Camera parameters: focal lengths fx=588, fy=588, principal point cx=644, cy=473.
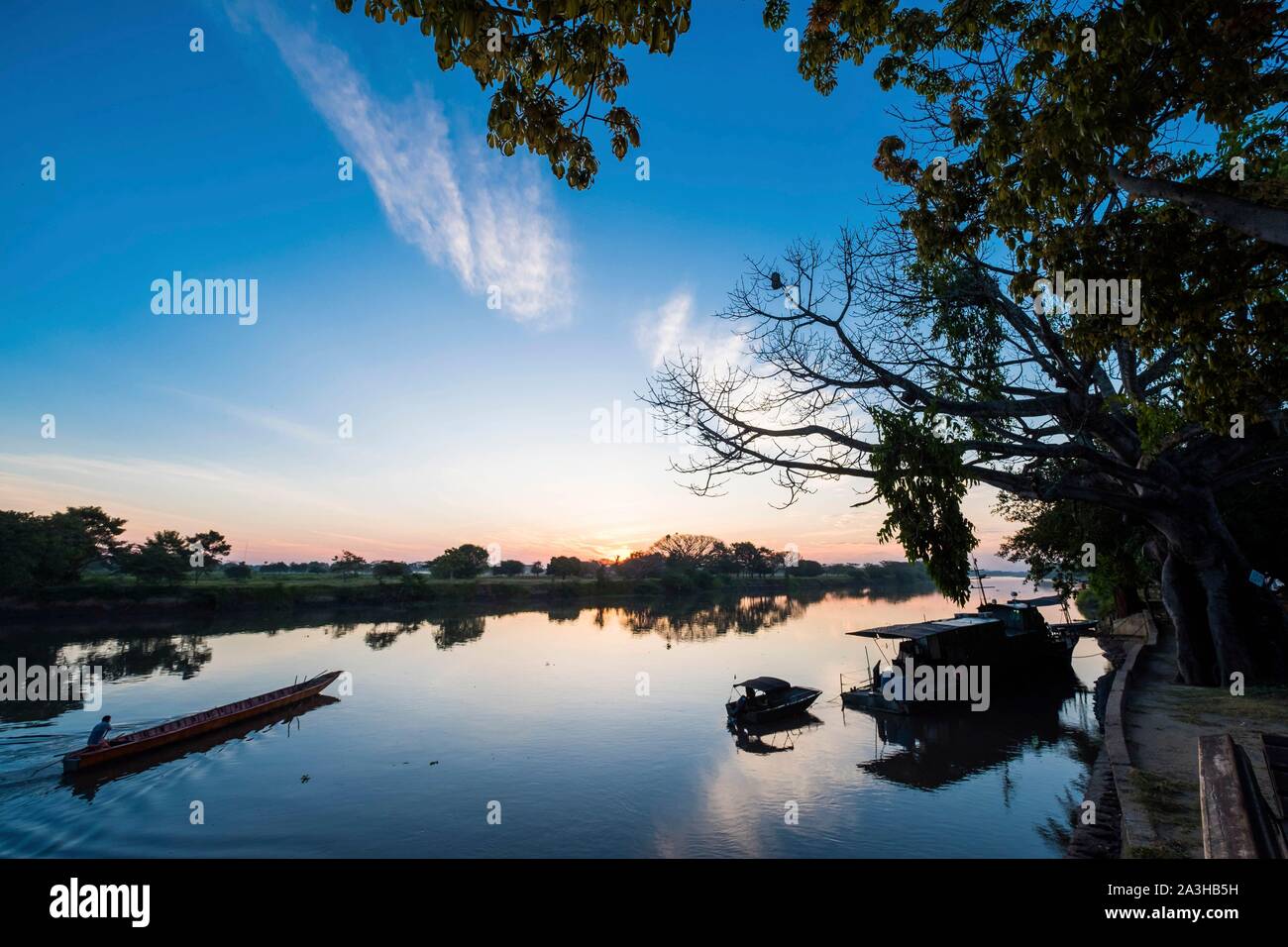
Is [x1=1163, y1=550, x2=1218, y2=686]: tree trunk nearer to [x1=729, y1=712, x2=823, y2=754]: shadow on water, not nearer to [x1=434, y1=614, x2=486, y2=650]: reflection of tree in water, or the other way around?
[x1=729, y1=712, x2=823, y2=754]: shadow on water

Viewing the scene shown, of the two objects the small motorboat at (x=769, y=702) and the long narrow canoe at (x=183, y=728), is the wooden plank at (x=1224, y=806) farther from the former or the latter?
the long narrow canoe at (x=183, y=728)

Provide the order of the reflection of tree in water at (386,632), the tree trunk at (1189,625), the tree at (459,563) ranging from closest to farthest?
1. the tree trunk at (1189,625)
2. the reflection of tree in water at (386,632)
3. the tree at (459,563)

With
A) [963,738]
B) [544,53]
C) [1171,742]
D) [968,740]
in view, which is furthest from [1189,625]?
[544,53]

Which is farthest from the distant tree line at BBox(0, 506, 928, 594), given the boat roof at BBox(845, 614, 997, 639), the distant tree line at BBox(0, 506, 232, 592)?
the boat roof at BBox(845, 614, 997, 639)

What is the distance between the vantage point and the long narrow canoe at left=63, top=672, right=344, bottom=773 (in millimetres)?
16797

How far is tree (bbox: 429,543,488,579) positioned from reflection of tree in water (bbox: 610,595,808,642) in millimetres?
30163

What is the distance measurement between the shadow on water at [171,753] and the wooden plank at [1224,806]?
22.7m

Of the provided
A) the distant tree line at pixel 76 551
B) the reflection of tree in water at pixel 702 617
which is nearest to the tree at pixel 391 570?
the distant tree line at pixel 76 551

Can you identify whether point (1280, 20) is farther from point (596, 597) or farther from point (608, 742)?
point (596, 597)

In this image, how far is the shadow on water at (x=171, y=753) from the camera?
54.1 ft

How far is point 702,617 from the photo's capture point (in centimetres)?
Answer: 6588

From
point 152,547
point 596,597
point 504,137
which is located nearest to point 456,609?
point 596,597

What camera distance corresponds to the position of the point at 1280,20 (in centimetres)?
A: 618
